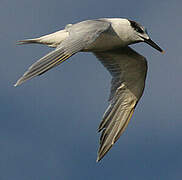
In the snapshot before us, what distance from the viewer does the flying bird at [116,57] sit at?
44.7ft

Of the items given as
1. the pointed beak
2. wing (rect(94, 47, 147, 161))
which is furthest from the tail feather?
wing (rect(94, 47, 147, 161))

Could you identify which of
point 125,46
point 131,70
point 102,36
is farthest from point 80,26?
point 131,70

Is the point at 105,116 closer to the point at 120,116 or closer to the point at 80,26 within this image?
the point at 120,116

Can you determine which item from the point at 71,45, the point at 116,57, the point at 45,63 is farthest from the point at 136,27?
the point at 45,63

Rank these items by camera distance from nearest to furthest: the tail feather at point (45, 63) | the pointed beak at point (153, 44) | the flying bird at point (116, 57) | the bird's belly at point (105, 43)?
the tail feather at point (45, 63) < the flying bird at point (116, 57) < the bird's belly at point (105, 43) < the pointed beak at point (153, 44)

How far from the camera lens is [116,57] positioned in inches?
631

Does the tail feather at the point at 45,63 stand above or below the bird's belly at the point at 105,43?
above

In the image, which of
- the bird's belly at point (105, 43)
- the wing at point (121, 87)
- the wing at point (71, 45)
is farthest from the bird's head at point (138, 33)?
the wing at point (71, 45)

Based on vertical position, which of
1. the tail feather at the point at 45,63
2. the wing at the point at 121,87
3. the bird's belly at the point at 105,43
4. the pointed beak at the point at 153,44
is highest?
the tail feather at the point at 45,63

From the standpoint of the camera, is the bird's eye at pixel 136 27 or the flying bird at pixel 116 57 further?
the bird's eye at pixel 136 27

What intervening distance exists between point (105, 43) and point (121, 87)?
81.7 inches

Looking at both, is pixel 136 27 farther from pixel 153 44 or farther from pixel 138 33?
pixel 153 44

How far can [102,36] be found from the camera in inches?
563

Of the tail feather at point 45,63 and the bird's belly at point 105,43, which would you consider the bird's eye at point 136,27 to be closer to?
the bird's belly at point 105,43
